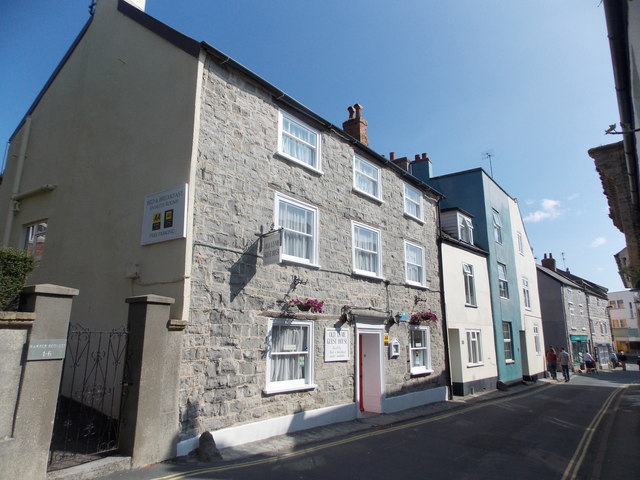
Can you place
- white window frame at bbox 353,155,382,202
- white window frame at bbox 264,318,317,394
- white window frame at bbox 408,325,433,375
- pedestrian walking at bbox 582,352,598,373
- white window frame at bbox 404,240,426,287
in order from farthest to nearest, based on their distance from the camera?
pedestrian walking at bbox 582,352,598,373 < white window frame at bbox 404,240,426,287 < white window frame at bbox 408,325,433,375 < white window frame at bbox 353,155,382,202 < white window frame at bbox 264,318,317,394

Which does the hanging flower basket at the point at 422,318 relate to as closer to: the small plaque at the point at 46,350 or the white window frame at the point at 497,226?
the white window frame at the point at 497,226

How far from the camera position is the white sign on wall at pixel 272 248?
359 inches

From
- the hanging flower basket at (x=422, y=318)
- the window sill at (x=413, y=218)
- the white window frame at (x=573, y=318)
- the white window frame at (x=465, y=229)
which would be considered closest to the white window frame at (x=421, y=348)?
the hanging flower basket at (x=422, y=318)

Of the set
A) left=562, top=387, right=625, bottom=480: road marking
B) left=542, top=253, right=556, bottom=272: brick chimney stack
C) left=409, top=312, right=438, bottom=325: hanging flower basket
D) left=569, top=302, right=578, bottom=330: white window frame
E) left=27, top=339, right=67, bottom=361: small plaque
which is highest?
left=542, top=253, right=556, bottom=272: brick chimney stack

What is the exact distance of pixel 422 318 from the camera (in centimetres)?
1503

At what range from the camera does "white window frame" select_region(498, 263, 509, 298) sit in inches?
873

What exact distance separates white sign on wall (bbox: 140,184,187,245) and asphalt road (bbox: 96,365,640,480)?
161 inches

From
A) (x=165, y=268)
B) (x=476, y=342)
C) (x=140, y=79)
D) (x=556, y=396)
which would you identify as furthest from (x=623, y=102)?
(x=556, y=396)

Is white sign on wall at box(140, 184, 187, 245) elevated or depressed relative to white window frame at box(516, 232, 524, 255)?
depressed

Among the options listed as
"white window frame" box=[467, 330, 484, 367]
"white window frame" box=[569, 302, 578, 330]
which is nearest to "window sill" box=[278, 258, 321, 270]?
"white window frame" box=[467, 330, 484, 367]

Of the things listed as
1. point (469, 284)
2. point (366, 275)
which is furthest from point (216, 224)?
point (469, 284)

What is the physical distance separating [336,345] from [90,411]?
575 cm

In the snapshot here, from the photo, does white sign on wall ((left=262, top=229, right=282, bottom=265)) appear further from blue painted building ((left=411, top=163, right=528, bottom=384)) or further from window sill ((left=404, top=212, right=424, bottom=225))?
blue painted building ((left=411, top=163, right=528, bottom=384))

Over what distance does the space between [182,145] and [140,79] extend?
114 inches
